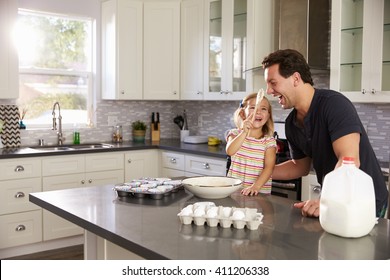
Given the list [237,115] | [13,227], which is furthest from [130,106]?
[237,115]

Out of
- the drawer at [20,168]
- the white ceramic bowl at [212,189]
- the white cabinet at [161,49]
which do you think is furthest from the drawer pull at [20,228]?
Result: the white ceramic bowl at [212,189]

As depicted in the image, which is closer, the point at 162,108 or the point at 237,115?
the point at 237,115

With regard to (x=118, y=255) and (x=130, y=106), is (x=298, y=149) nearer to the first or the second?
(x=118, y=255)

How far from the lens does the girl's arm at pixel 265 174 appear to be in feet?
7.64

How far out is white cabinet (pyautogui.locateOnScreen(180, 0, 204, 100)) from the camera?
4969 mm

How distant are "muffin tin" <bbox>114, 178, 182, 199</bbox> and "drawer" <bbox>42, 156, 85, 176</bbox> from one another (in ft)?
7.26

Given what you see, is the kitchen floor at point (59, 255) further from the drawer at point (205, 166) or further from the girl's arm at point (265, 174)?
the girl's arm at point (265, 174)

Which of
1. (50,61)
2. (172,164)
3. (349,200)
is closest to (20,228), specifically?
(172,164)

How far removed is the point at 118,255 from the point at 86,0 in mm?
3774

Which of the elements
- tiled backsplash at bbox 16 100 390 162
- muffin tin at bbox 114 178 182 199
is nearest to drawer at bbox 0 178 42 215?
tiled backsplash at bbox 16 100 390 162

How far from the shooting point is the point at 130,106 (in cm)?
555

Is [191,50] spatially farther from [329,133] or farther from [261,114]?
[329,133]

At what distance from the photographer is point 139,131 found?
5.43m

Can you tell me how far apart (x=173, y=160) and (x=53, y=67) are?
1.55 m
